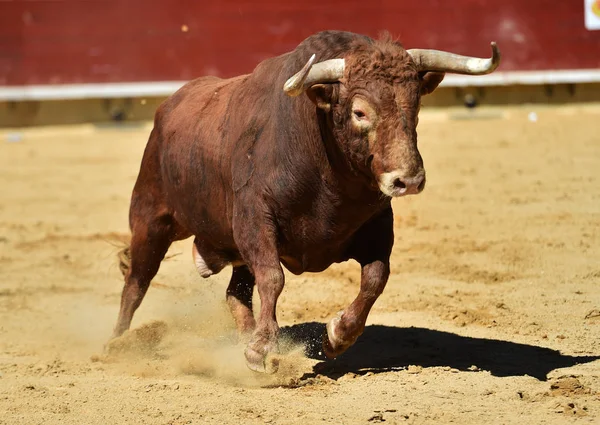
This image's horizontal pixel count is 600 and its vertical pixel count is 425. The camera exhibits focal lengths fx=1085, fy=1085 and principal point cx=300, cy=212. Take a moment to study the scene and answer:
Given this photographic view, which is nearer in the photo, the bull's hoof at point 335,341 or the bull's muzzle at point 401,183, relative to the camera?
the bull's muzzle at point 401,183

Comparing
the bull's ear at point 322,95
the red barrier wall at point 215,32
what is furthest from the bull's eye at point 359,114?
the red barrier wall at point 215,32

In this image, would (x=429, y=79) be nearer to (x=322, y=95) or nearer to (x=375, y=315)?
(x=322, y=95)

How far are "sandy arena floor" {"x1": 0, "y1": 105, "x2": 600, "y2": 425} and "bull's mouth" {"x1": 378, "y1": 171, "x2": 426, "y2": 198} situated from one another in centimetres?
72

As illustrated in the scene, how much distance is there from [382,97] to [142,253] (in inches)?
78.1

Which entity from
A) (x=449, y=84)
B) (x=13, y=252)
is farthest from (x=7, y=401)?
(x=449, y=84)

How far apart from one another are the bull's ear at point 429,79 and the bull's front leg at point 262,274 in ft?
2.54

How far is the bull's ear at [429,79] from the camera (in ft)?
13.2

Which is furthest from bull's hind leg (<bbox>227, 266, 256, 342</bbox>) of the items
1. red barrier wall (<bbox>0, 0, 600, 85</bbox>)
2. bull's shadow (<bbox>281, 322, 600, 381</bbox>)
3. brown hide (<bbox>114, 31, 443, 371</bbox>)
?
red barrier wall (<bbox>0, 0, 600, 85</bbox>)

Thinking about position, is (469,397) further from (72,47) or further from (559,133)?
(72,47)

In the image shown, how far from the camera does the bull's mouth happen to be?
361 cm

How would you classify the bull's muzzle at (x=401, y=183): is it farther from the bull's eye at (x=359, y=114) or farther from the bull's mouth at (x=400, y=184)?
the bull's eye at (x=359, y=114)

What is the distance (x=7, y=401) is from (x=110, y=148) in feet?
23.7

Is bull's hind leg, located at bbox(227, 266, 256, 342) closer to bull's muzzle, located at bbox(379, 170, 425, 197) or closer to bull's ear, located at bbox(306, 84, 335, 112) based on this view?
bull's ear, located at bbox(306, 84, 335, 112)

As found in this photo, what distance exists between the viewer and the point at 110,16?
12336 mm
